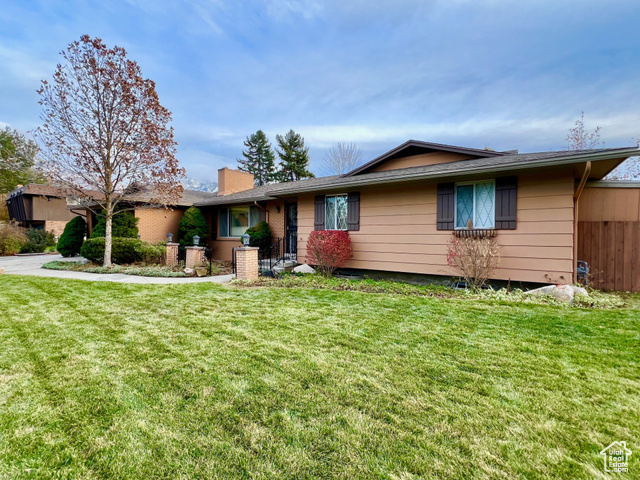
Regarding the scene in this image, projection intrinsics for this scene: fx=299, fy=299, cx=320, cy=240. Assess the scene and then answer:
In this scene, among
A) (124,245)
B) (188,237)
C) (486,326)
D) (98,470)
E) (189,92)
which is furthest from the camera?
(189,92)

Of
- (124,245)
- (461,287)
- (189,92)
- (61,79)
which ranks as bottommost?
(461,287)

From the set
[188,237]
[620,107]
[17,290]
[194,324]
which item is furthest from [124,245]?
[620,107]

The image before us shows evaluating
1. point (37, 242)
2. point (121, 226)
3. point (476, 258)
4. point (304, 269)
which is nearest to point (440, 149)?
point (476, 258)

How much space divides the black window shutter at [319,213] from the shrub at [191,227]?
6060 millimetres

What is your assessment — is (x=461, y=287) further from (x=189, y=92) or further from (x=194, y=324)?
(x=189, y=92)

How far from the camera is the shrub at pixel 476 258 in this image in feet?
20.0

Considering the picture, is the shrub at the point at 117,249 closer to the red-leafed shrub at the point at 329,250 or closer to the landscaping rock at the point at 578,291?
the red-leafed shrub at the point at 329,250

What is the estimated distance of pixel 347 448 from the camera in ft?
5.48

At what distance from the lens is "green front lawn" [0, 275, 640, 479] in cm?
159

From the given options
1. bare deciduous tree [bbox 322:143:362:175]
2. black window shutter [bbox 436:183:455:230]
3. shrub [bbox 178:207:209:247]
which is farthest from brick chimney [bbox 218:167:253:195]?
black window shutter [bbox 436:183:455:230]

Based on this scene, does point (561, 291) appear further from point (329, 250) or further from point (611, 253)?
point (329, 250)

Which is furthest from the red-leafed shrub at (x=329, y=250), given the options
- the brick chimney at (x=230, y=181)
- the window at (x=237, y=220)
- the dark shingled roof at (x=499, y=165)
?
the brick chimney at (x=230, y=181)

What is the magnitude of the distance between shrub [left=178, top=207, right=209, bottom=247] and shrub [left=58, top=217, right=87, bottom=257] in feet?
18.2

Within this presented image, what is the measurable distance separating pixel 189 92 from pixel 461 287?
50.8 feet
